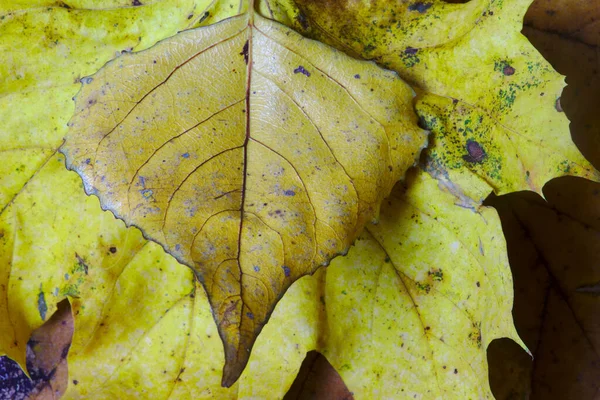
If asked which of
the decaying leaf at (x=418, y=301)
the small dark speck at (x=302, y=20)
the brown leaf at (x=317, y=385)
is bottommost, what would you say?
the brown leaf at (x=317, y=385)

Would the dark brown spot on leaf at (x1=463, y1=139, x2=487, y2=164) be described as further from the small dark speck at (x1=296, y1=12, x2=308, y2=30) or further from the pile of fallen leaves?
the small dark speck at (x1=296, y1=12, x2=308, y2=30)

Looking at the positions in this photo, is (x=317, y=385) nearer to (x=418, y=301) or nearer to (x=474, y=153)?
(x=418, y=301)

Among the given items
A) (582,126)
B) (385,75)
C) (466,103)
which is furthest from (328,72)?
(582,126)

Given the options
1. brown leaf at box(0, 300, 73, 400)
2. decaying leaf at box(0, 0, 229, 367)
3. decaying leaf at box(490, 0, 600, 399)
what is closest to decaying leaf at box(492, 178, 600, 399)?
decaying leaf at box(490, 0, 600, 399)

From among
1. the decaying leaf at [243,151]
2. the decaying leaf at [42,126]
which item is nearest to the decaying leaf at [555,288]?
the decaying leaf at [243,151]

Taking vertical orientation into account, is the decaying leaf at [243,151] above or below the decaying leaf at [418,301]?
above

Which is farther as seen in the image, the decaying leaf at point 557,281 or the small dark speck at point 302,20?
the decaying leaf at point 557,281

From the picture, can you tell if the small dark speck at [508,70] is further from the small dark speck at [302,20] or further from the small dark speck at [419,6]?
the small dark speck at [302,20]

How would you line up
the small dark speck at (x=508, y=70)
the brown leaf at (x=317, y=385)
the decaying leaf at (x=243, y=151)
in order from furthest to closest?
the brown leaf at (x=317, y=385) < the small dark speck at (x=508, y=70) < the decaying leaf at (x=243, y=151)

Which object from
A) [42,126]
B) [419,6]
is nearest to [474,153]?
[419,6]

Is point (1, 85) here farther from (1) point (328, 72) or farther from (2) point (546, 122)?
(2) point (546, 122)
